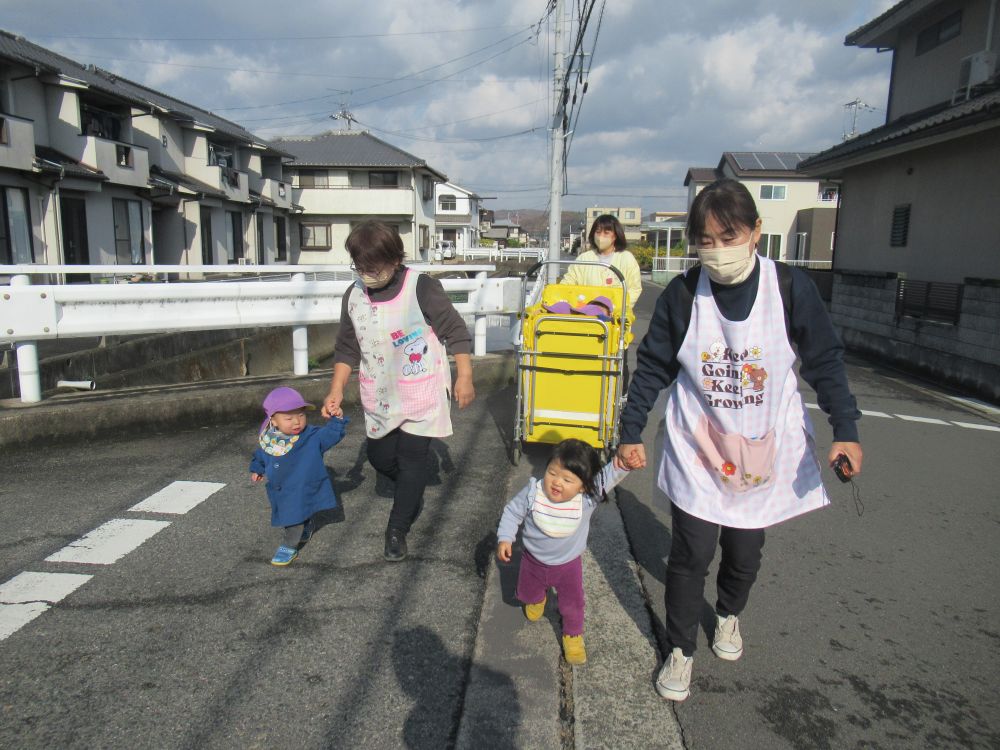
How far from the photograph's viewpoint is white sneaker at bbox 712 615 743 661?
263cm

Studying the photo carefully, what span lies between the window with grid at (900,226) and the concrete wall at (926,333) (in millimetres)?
1290

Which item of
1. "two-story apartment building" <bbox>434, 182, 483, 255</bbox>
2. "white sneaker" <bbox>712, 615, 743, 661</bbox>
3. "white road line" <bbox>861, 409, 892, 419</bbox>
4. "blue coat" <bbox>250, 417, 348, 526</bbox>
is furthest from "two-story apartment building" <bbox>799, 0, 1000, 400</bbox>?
"two-story apartment building" <bbox>434, 182, 483, 255</bbox>

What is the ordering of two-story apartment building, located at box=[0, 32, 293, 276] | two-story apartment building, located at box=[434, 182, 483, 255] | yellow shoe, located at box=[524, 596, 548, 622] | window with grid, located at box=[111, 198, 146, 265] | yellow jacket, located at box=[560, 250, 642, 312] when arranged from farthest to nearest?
two-story apartment building, located at box=[434, 182, 483, 255] < window with grid, located at box=[111, 198, 146, 265] < two-story apartment building, located at box=[0, 32, 293, 276] < yellow jacket, located at box=[560, 250, 642, 312] < yellow shoe, located at box=[524, 596, 548, 622]

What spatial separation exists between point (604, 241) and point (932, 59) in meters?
12.3

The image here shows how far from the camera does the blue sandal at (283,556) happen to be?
3260 mm

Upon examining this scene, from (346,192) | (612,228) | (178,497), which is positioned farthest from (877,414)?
(346,192)

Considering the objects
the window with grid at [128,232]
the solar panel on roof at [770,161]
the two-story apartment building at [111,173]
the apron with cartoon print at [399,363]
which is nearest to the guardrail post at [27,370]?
the apron with cartoon print at [399,363]

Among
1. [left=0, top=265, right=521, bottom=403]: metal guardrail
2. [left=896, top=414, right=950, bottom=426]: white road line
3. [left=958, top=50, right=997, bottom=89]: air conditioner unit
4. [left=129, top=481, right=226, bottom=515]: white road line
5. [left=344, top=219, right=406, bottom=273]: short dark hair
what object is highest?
[left=958, top=50, right=997, bottom=89]: air conditioner unit

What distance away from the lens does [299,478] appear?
3338mm

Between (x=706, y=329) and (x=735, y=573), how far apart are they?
0.88 m

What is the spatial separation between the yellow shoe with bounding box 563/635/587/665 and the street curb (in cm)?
366

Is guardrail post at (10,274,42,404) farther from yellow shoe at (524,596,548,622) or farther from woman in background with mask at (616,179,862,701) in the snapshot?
woman in background with mask at (616,179,862,701)

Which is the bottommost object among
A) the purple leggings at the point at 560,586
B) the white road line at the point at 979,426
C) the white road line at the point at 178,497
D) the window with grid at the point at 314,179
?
the white road line at the point at 979,426

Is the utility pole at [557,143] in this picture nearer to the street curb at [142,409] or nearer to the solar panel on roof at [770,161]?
the street curb at [142,409]
